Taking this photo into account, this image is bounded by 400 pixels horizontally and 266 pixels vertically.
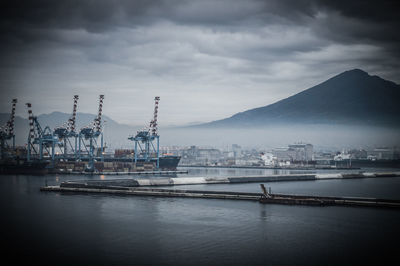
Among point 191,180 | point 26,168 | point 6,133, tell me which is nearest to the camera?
point 191,180

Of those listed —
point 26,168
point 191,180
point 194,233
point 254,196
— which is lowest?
point 194,233

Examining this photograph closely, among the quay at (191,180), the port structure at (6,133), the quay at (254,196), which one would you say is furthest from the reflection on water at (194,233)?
the port structure at (6,133)

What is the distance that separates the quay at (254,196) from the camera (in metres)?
38.7

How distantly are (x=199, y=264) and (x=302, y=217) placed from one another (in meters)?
15.8

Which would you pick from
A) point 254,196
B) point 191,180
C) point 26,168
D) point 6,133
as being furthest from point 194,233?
point 6,133

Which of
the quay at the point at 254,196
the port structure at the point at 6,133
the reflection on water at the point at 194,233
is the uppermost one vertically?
the port structure at the point at 6,133

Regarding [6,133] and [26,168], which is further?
[6,133]

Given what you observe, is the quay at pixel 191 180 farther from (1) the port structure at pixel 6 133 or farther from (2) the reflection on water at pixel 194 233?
(1) the port structure at pixel 6 133

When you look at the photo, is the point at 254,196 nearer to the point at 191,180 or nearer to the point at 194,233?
the point at 194,233

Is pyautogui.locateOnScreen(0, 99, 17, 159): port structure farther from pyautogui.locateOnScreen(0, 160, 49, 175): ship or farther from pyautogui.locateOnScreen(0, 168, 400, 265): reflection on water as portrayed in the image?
pyautogui.locateOnScreen(0, 168, 400, 265): reflection on water

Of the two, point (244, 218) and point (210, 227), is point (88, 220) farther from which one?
point (244, 218)

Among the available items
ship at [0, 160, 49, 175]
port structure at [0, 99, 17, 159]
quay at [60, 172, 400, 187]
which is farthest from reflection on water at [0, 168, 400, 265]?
port structure at [0, 99, 17, 159]

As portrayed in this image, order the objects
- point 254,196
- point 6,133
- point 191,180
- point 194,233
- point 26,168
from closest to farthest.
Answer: point 194,233 < point 254,196 < point 191,180 < point 26,168 < point 6,133

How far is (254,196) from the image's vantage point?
43188 millimetres
